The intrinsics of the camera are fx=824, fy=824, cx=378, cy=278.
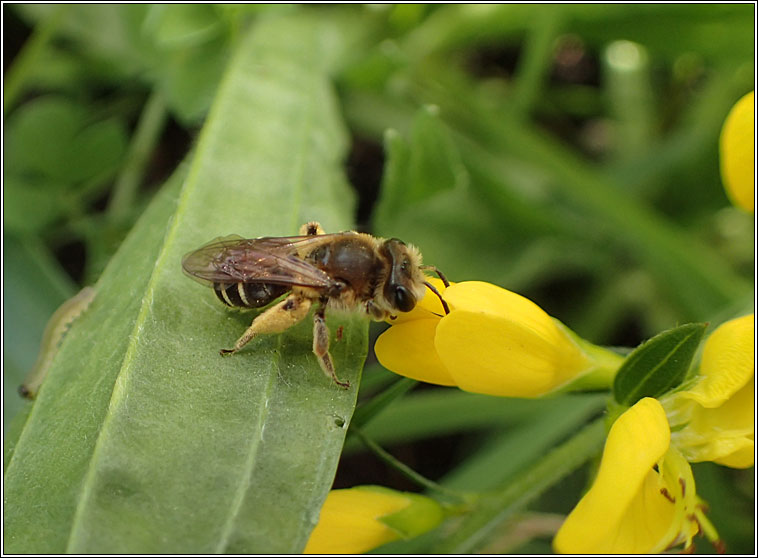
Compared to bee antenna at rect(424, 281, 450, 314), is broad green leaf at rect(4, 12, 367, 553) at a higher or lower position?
lower

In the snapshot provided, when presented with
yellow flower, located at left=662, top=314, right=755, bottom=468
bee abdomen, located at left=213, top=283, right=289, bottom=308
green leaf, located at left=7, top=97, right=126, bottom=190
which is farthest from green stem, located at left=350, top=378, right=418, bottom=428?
green leaf, located at left=7, top=97, right=126, bottom=190

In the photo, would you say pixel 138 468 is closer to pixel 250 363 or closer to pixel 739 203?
pixel 250 363

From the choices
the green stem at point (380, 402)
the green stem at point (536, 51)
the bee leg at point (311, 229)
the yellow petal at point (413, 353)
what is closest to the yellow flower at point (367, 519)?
the green stem at point (380, 402)

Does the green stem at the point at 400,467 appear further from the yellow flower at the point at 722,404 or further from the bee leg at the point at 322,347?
the yellow flower at the point at 722,404

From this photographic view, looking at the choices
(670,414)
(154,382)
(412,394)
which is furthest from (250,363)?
(412,394)

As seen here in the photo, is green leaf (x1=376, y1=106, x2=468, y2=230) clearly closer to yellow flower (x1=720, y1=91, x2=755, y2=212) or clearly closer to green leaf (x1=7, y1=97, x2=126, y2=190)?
yellow flower (x1=720, y1=91, x2=755, y2=212)
